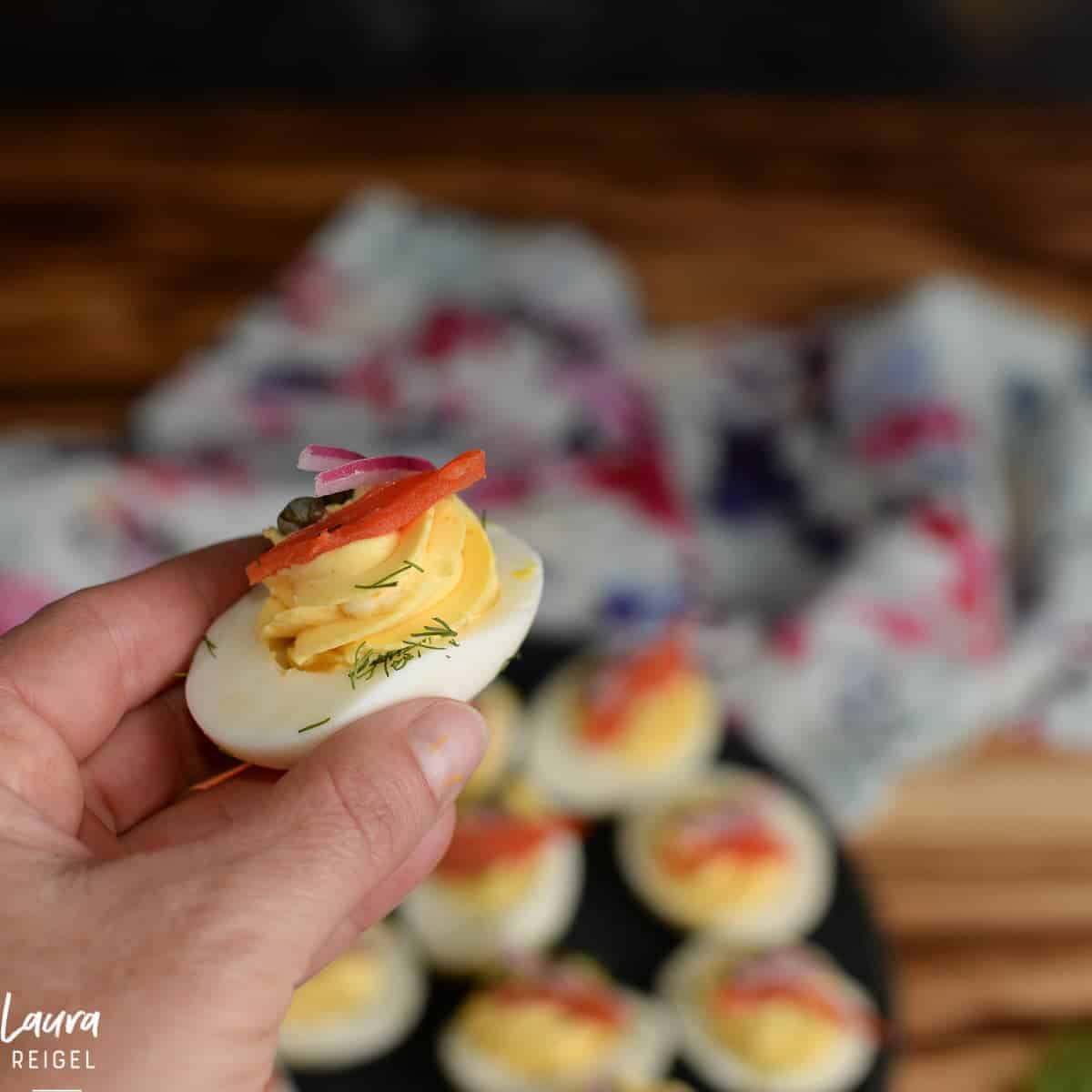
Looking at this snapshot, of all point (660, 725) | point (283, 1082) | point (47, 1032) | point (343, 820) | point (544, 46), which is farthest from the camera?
point (544, 46)

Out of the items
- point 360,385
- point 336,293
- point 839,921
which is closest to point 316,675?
point 839,921

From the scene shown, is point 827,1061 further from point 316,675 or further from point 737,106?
point 737,106

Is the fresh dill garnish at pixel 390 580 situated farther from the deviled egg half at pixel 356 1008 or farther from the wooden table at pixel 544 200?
the wooden table at pixel 544 200

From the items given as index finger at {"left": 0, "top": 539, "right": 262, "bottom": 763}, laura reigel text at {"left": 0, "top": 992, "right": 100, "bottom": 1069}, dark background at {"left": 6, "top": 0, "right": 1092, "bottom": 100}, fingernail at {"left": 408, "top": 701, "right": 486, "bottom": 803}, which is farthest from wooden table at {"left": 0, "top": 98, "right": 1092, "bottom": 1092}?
laura reigel text at {"left": 0, "top": 992, "right": 100, "bottom": 1069}

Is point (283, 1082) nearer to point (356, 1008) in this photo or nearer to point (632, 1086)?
point (356, 1008)

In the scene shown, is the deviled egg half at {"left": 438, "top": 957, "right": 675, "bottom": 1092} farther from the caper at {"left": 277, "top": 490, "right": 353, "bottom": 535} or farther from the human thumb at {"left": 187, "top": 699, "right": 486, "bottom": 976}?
the caper at {"left": 277, "top": 490, "right": 353, "bottom": 535}

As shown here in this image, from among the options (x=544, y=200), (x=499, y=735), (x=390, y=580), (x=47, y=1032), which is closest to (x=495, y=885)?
(x=499, y=735)
